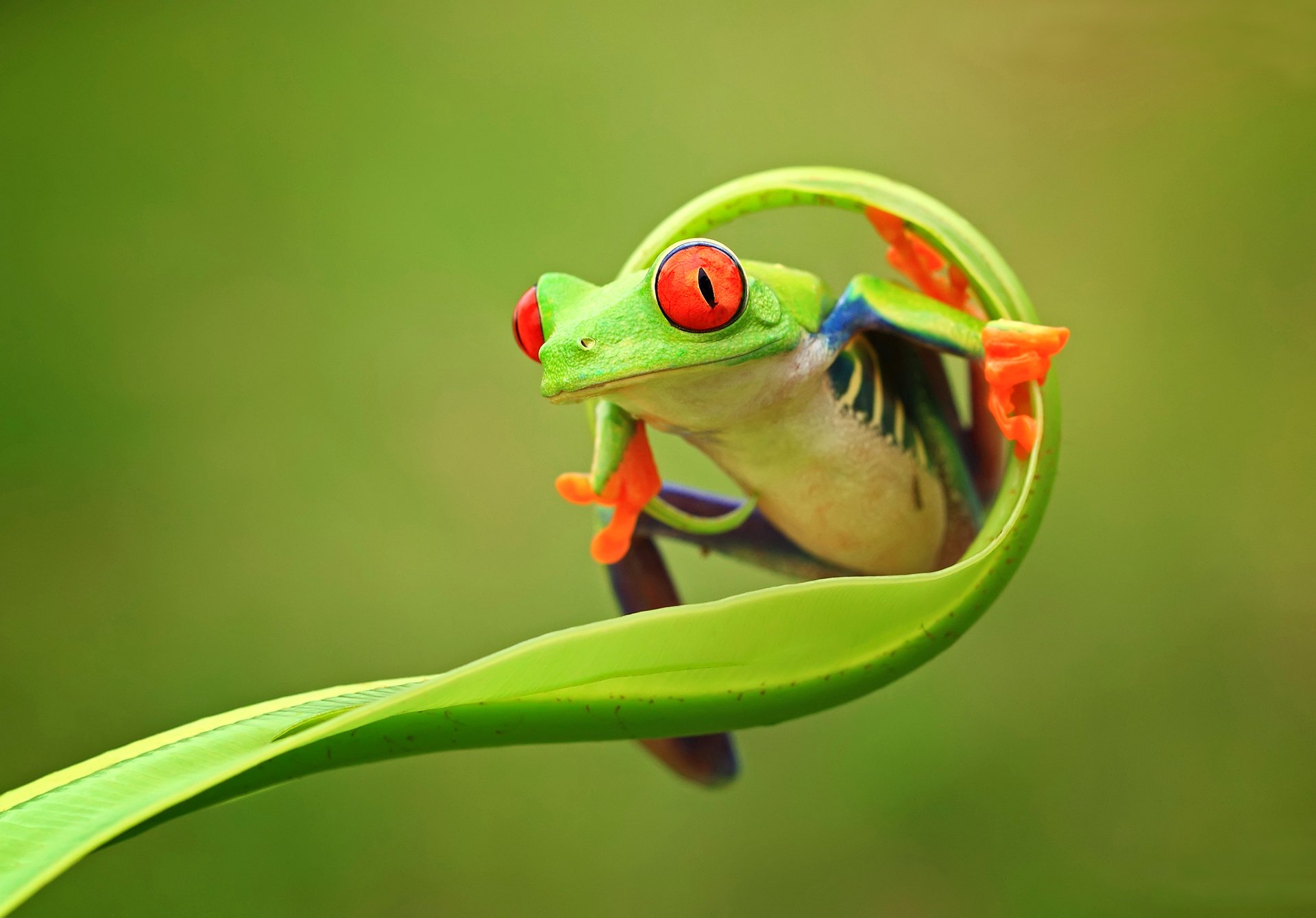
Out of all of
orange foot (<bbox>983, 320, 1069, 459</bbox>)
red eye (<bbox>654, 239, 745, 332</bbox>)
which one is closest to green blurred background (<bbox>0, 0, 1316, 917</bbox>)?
orange foot (<bbox>983, 320, 1069, 459</bbox>)

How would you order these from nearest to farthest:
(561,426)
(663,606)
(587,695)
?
1. (587,695)
2. (663,606)
3. (561,426)

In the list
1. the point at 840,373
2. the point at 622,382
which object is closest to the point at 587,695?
the point at 622,382

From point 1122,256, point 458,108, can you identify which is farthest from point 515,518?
point 1122,256

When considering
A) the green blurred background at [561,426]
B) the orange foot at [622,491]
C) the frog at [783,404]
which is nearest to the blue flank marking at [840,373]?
the frog at [783,404]

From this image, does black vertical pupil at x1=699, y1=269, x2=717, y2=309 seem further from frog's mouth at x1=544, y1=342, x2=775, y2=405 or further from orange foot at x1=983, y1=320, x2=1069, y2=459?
orange foot at x1=983, y1=320, x2=1069, y2=459

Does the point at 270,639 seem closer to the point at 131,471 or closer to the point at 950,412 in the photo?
the point at 131,471

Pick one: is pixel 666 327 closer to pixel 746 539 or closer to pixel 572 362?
pixel 572 362
